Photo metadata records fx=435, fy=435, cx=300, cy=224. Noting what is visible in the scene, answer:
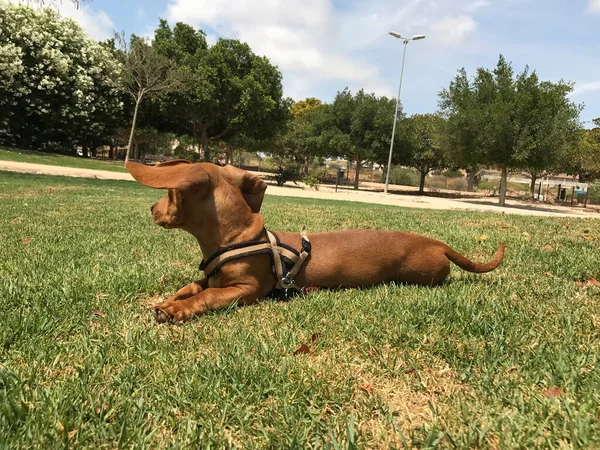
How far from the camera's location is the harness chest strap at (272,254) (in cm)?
282

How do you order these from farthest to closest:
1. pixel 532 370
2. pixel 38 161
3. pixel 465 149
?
pixel 465 149 < pixel 38 161 < pixel 532 370

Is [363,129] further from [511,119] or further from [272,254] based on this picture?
[272,254]

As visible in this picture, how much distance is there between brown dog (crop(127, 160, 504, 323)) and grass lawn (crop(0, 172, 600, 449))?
5.3 inches

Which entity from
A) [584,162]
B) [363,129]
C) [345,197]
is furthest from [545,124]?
[363,129]

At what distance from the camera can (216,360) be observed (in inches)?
82.2

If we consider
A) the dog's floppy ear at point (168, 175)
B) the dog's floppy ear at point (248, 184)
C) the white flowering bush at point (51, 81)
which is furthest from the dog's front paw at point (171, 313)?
the white flowering bush at point (51, 81)

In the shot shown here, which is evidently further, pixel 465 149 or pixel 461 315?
pixel 465 149

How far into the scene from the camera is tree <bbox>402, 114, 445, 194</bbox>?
39.2 meters

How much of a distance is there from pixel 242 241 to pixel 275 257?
271 mm

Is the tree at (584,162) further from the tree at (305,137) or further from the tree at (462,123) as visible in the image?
the tree at (305,137)

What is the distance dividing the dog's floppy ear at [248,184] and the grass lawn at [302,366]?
76 centimetres

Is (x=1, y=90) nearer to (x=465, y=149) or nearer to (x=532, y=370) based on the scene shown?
(x=465, y=149)

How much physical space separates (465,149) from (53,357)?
27.4 metres

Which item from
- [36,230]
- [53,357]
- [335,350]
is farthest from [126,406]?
[36,230]
